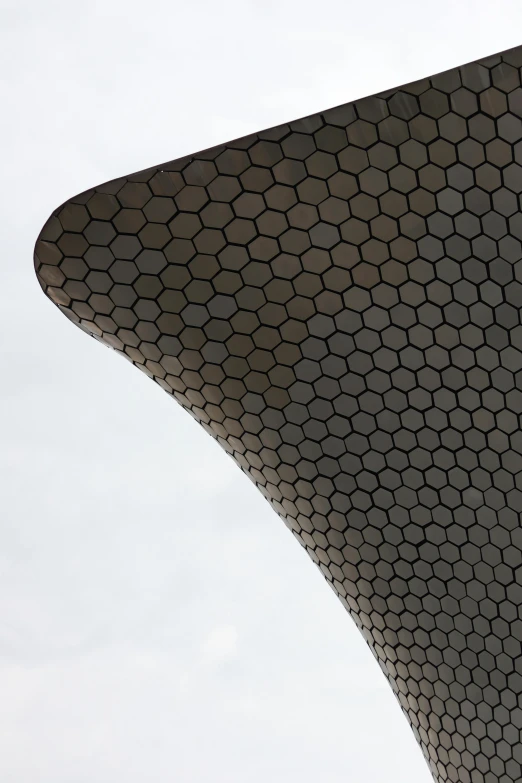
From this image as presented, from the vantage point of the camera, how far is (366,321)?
4.97 metres

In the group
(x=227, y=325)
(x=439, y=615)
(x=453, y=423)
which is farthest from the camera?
(x=439, y=615)

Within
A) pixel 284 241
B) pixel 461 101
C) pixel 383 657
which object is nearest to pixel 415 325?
pixel 284 241

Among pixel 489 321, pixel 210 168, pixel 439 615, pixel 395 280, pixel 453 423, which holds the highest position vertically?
pixel 210 168

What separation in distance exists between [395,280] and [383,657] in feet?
12.6

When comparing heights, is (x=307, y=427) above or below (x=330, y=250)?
below

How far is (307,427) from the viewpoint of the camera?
18.1 ft

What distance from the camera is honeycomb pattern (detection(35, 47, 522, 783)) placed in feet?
14.5

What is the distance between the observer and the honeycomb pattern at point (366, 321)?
4.41 m

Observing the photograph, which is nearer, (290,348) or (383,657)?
(290,348)

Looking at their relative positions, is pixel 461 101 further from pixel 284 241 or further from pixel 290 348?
pixel 290 348

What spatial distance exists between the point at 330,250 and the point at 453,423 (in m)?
1.63

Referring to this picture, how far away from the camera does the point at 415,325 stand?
4965 millimetres

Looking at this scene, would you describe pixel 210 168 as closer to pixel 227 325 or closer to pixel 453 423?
pixel 227 325

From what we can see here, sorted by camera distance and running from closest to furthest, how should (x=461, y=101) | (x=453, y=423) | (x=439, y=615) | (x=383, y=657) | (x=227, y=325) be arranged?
(x=461, y=101) < (x=227, y=325) < (x=453, y=423) < (x=439, y=615) < (x=383, y=657)
